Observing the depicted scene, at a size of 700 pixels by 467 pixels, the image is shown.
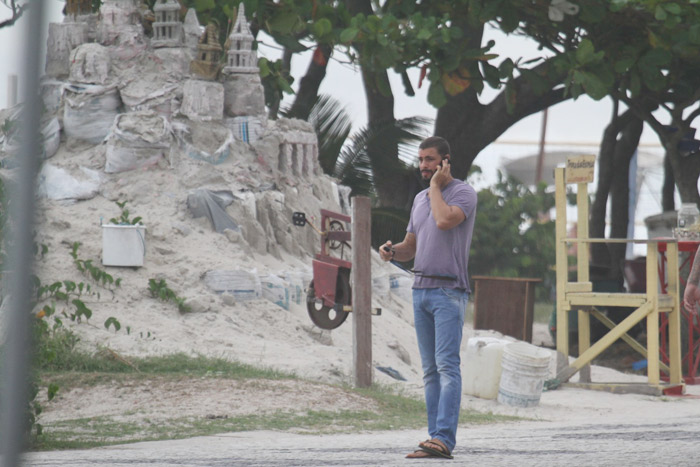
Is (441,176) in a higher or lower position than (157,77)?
lower

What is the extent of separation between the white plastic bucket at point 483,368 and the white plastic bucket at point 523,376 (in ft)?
0.90

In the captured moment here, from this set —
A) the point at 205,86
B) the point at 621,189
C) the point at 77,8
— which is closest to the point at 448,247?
the point at 205,86

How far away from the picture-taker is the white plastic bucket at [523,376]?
1009 cm

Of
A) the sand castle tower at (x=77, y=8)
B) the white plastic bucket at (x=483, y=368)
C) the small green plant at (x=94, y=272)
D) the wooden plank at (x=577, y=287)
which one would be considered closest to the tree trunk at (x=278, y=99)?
the sand castle tower at (x=77, y=8)

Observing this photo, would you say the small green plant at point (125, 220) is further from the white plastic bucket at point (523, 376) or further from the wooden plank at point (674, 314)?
the wooden plank at point (674, 314)

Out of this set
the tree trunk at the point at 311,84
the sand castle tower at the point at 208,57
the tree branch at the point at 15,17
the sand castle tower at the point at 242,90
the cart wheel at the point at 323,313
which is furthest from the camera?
the tree trunk at the point at 311,84

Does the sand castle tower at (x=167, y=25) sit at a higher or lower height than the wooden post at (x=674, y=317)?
higher

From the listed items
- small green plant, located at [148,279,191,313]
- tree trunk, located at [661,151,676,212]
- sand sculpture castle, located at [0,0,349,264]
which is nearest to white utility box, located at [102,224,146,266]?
small green plant, located at [148,279,191,313]

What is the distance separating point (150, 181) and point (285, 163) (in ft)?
6.12

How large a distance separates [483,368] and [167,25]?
5341 millimetres

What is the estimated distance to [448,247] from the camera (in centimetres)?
604

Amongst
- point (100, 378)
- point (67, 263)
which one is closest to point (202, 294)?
point (67, 263)

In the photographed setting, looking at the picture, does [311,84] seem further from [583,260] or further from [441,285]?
[441,285]

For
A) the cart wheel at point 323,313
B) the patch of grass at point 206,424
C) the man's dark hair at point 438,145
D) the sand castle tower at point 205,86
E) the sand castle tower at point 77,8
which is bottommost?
the patch of grass at point 206,424
